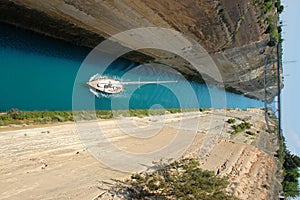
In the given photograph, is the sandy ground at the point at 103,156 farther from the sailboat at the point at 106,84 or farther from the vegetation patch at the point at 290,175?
the sailboat at the point at 106,84

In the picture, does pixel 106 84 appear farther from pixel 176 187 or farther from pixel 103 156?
pixel 176 187

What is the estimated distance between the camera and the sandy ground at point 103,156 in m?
7.43

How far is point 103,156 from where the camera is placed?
10656mm

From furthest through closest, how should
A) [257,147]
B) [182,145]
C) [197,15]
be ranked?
[257,147]
[197,15]
[182,145]

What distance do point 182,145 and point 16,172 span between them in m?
9.80

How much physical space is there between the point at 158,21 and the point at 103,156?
9.65m

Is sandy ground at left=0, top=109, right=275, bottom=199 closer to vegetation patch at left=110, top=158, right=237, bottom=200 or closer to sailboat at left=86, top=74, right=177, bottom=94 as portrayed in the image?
vegetation patch at left=110, top=158, right=237, bottom=200

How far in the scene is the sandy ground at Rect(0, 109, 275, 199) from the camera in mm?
7430

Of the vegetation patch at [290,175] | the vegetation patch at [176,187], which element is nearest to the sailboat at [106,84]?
the vegetation patch at [176,187]

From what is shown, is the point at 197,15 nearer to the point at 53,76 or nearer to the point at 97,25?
the point at 97,25

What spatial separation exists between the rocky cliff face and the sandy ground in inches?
220

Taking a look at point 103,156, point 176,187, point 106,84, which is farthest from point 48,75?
point 176,187

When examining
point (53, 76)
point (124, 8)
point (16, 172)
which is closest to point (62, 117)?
point (53, 76)

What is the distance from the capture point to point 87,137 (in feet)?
39.3
